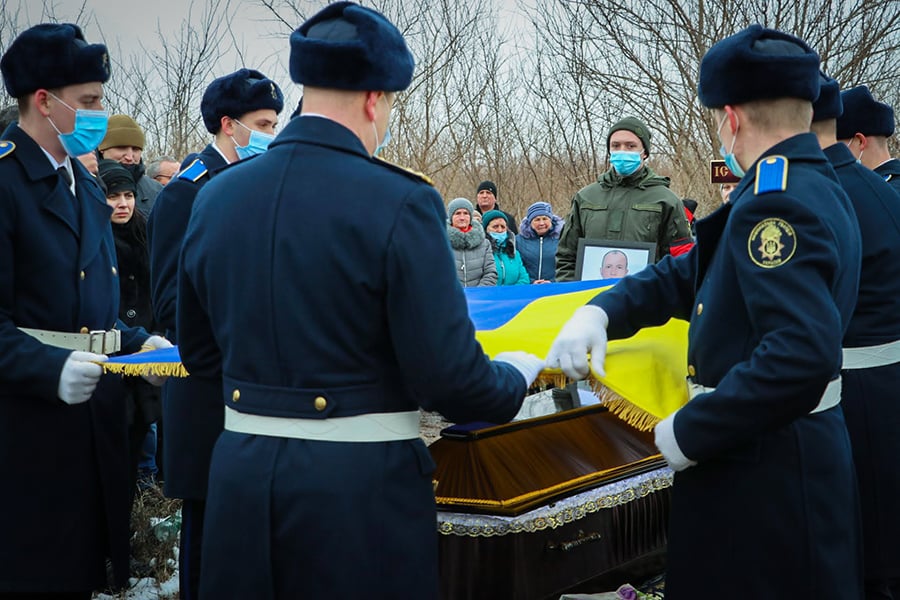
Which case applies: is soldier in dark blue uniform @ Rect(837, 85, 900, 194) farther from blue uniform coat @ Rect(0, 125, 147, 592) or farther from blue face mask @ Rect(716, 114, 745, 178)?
blue uniform coat @ Rect(0, 125, 147, 592)

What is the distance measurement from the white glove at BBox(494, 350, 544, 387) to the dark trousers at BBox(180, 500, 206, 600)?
137 cm

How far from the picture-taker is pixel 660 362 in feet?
8.95

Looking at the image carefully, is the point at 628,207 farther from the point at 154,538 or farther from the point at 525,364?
the point at 525,364

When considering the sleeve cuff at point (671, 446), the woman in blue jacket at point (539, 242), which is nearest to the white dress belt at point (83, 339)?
the sleeve cuff at point (671, 446)

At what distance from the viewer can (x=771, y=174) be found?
211 cm

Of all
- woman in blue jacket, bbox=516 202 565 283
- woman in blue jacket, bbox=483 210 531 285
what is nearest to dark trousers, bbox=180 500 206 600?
woman in blue jacket, bbox=483 210 531 285

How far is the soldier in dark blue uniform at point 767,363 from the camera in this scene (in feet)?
→ 6.51

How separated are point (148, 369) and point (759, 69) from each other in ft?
6.61

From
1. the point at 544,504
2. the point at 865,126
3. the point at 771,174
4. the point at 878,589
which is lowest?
the point at 878,589

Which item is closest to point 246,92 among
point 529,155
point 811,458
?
point 811,458

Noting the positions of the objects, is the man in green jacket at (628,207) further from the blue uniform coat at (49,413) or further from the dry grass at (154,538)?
the blue uniform coat at (49,413)

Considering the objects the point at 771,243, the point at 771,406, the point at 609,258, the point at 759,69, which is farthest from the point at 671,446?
the point at 609,258

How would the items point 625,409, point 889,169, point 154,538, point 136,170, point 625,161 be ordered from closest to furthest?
point 625,409 → point 889,169 → point 154,538 → point 625,161 → point 136,170

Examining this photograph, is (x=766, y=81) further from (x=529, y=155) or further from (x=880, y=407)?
(x=529, y=155)
